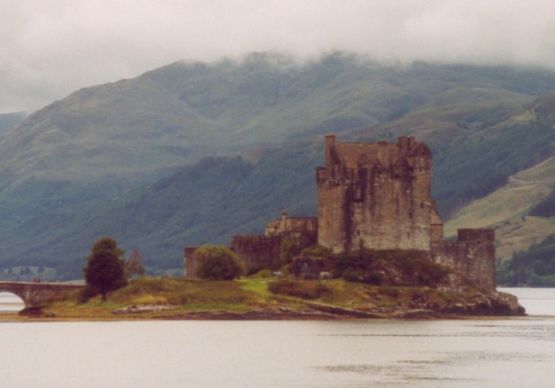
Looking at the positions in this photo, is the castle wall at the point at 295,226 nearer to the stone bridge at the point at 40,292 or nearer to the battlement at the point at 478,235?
the battlement at the point at 478,235

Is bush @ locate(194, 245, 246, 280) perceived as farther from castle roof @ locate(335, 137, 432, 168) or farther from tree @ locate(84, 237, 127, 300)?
Result: castle roof @ locate(335, 137, 432, 168)

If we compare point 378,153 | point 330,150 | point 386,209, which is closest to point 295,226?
point 330,150

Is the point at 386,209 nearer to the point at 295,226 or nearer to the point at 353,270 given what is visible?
the point at 353,270

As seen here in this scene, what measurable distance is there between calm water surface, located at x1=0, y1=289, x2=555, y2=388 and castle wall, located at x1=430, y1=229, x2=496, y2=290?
6859 mm

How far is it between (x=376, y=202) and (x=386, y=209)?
3.92 ft

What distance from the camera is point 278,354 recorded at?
11556 cm

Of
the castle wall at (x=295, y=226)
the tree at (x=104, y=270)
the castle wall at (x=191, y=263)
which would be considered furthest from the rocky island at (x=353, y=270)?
the tree at (x=104, y=270)

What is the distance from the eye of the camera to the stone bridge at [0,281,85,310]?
535 feet

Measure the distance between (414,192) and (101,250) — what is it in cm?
3085

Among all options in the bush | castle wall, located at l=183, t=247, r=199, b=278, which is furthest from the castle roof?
castle wall, located at l=183, t=247, r=199, b=278

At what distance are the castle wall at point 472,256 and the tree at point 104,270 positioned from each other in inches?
1217

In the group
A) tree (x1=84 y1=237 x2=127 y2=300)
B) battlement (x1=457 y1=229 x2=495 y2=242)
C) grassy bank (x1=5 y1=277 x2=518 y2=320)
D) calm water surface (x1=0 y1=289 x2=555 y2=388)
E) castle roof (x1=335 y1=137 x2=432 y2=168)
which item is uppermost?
castle roof (x1=335 y1=137 x2=432 y2=168)

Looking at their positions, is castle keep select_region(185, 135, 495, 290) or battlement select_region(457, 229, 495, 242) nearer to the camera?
castle keep select_region(185, 135, 495, 290)

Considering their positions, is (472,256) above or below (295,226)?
below
